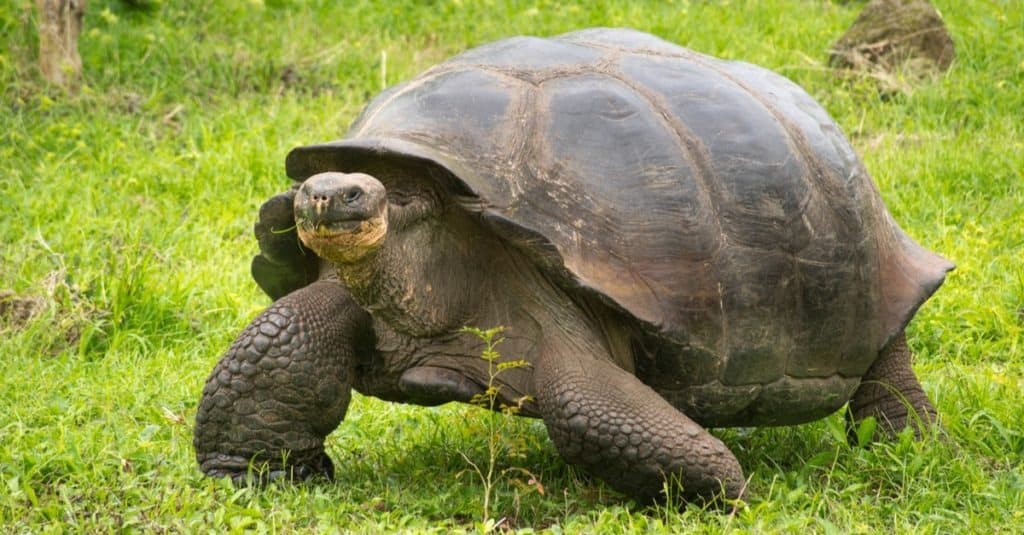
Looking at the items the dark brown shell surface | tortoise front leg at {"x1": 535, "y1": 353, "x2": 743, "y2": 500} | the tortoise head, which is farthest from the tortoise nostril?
tortoise front leg at {"x1": 535, "y1": 353, "x2": 743, "y2": 500}

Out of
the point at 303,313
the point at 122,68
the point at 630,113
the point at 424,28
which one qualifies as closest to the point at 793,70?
the point at 424,28

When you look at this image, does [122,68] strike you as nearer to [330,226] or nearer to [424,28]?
[424,28]

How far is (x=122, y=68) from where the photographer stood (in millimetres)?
8203

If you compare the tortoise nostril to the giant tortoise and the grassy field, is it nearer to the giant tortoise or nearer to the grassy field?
the giant tortoise

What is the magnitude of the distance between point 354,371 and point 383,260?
477 mm

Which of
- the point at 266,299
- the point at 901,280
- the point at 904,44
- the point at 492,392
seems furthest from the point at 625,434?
the point at 904,44

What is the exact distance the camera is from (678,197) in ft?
12.7

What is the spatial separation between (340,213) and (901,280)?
6.73 ft

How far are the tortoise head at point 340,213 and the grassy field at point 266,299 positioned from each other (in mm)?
787

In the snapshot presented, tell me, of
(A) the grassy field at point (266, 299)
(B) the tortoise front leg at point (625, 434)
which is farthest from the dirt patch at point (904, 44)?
(B) the tortoise front leg at point (625, 434)

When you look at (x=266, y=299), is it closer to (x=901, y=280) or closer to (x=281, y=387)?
(x=281, y=387)

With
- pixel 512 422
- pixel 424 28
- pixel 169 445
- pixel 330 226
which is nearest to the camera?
pixel 330 226

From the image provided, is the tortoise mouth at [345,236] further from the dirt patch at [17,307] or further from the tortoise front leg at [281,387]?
the dirt patch at [17,307]

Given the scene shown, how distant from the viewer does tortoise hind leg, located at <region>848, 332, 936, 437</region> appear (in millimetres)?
4691
